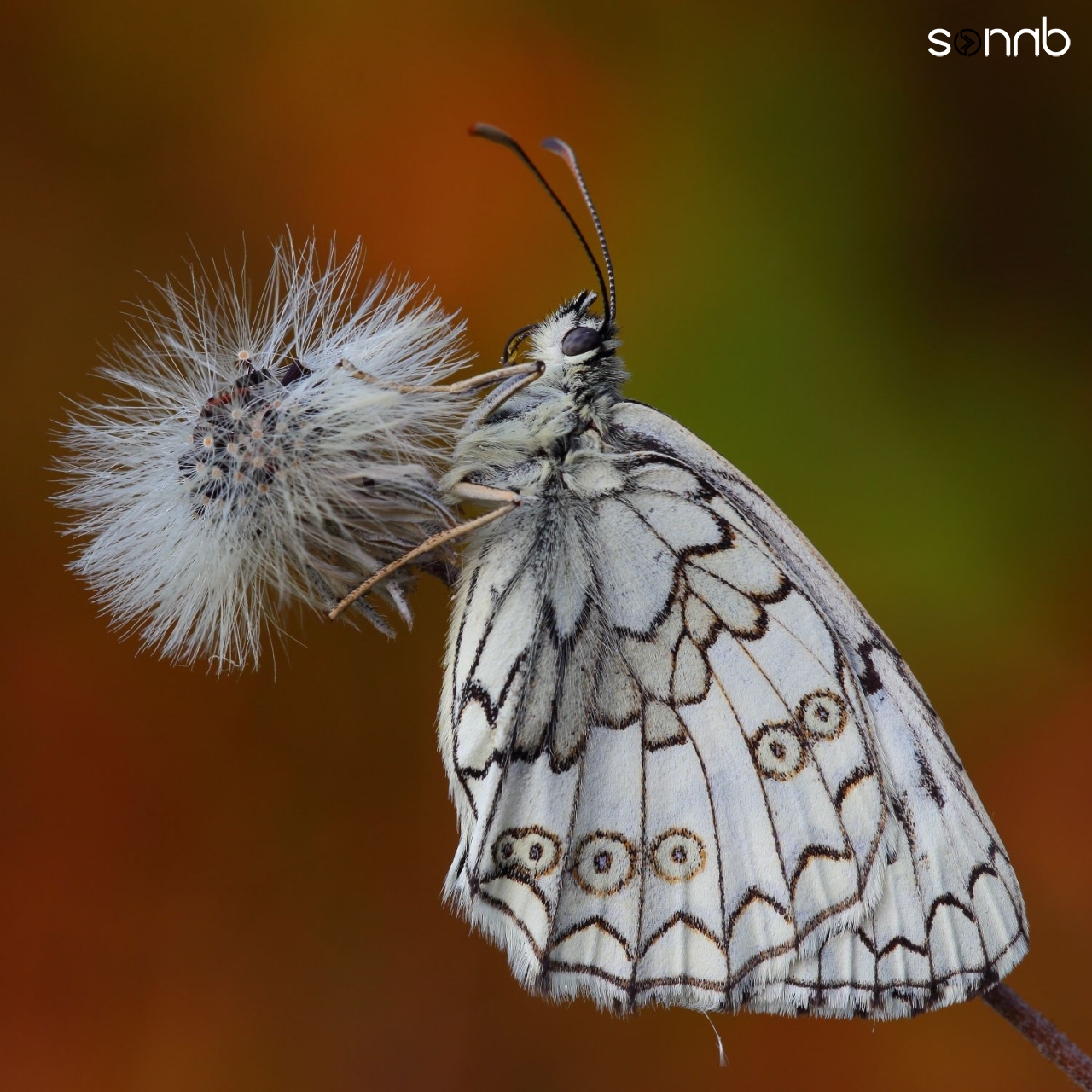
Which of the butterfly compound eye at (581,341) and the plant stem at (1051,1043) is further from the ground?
the butterfly compound eye at (581,341)

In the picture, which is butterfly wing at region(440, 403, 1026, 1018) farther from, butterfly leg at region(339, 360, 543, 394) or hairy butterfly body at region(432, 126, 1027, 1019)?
butterfly leg at region(339, 360, 543, 394)

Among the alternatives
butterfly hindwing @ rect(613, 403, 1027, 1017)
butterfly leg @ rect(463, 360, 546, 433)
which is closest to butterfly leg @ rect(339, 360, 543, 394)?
butterfly leg @ rect(463, 360, 546, 433)

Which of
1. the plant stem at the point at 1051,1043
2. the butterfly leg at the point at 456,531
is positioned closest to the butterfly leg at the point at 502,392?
the butterfly leg at the point at 456,531

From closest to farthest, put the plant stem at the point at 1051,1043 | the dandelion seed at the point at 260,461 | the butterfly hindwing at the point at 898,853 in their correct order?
the plant stem at the point at 1051,1043 < the butterfly hindwing at the point at 898,853 < the dandelion seed at the point at 260,461

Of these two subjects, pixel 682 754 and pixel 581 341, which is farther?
pixel 581 341

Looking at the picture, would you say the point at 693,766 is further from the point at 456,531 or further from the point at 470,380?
the point at 470,380

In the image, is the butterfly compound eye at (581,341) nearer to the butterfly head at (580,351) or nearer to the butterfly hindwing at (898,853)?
the butterfly head at (580,351)

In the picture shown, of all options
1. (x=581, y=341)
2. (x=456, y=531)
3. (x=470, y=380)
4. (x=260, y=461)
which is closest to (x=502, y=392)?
(x=470, y=380)
